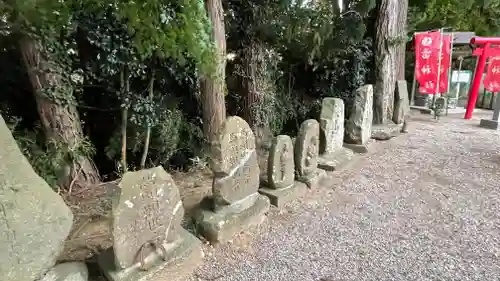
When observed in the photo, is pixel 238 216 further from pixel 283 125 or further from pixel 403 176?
pixel 283 125

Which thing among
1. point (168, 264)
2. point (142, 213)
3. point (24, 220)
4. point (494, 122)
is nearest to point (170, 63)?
point (142, 213)

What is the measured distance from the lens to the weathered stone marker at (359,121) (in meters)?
4.78

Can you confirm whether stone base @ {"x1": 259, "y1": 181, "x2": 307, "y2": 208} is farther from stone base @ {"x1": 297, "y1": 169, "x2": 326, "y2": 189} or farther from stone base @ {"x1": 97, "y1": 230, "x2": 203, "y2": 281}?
stone base @ {"x1": 97, "y1": 230, "x2": 203, "y2": 281}

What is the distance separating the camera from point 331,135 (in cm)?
419

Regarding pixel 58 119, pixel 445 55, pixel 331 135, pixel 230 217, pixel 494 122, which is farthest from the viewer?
pixel 445 55

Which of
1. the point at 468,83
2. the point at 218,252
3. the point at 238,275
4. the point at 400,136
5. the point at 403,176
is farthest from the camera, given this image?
the point at 468,83

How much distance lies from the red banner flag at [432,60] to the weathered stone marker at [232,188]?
19.3 ft

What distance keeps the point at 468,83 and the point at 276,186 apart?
9.03 m

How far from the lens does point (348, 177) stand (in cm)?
402

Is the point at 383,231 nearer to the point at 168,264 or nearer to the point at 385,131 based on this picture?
the point at 168,264

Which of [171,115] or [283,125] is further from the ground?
[171,115]

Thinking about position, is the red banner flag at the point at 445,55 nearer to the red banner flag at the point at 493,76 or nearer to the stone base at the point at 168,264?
the red banner flag at the point at 493,76

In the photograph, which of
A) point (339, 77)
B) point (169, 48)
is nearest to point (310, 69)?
point (339, 77)

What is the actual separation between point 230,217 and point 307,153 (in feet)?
4.14
